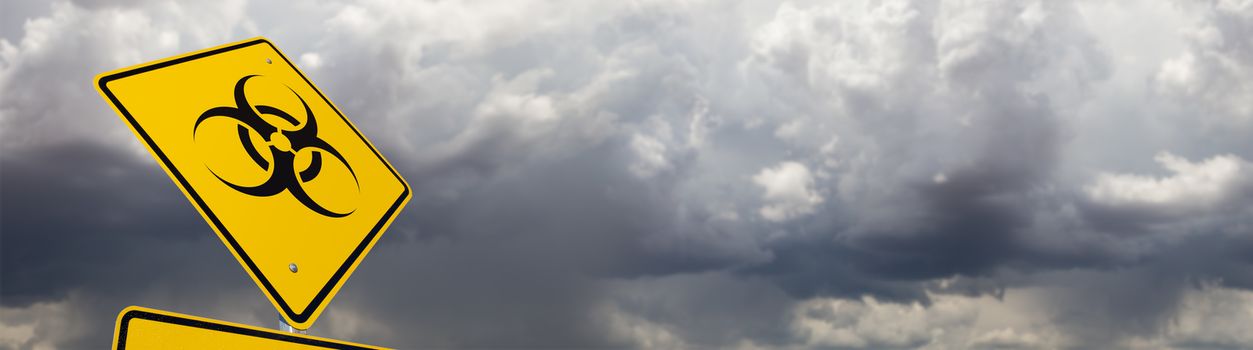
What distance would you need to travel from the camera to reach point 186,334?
439 centimetres

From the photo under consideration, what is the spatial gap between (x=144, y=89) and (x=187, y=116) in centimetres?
28

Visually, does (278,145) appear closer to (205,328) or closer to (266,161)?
(266,161)

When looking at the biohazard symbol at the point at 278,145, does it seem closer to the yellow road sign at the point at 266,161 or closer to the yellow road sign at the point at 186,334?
the yellow road sign at the point at 266,161

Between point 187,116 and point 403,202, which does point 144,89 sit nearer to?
point 187,116

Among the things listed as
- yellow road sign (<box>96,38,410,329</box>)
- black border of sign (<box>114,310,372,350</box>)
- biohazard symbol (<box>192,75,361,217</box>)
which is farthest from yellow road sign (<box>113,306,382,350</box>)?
biohazard symbol (<box>192,75,361,217</box>)

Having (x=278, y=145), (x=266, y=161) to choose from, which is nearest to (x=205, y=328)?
(x=266, y=161)

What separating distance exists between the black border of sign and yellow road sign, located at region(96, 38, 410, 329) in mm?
260

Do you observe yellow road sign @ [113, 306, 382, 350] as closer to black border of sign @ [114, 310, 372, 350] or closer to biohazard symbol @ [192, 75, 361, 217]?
black border of sign @ [114, 310, 372, 350]

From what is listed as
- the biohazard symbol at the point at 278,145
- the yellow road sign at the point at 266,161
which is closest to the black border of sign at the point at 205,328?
the yellow road sign at the point at 266,161

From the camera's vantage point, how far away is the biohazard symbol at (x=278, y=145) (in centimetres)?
566

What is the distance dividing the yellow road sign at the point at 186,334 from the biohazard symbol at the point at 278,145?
1031 mm

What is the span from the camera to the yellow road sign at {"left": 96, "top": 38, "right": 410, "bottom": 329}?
523 centimetres

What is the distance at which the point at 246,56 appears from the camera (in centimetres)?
645

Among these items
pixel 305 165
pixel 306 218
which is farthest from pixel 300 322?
pixel 305 165
